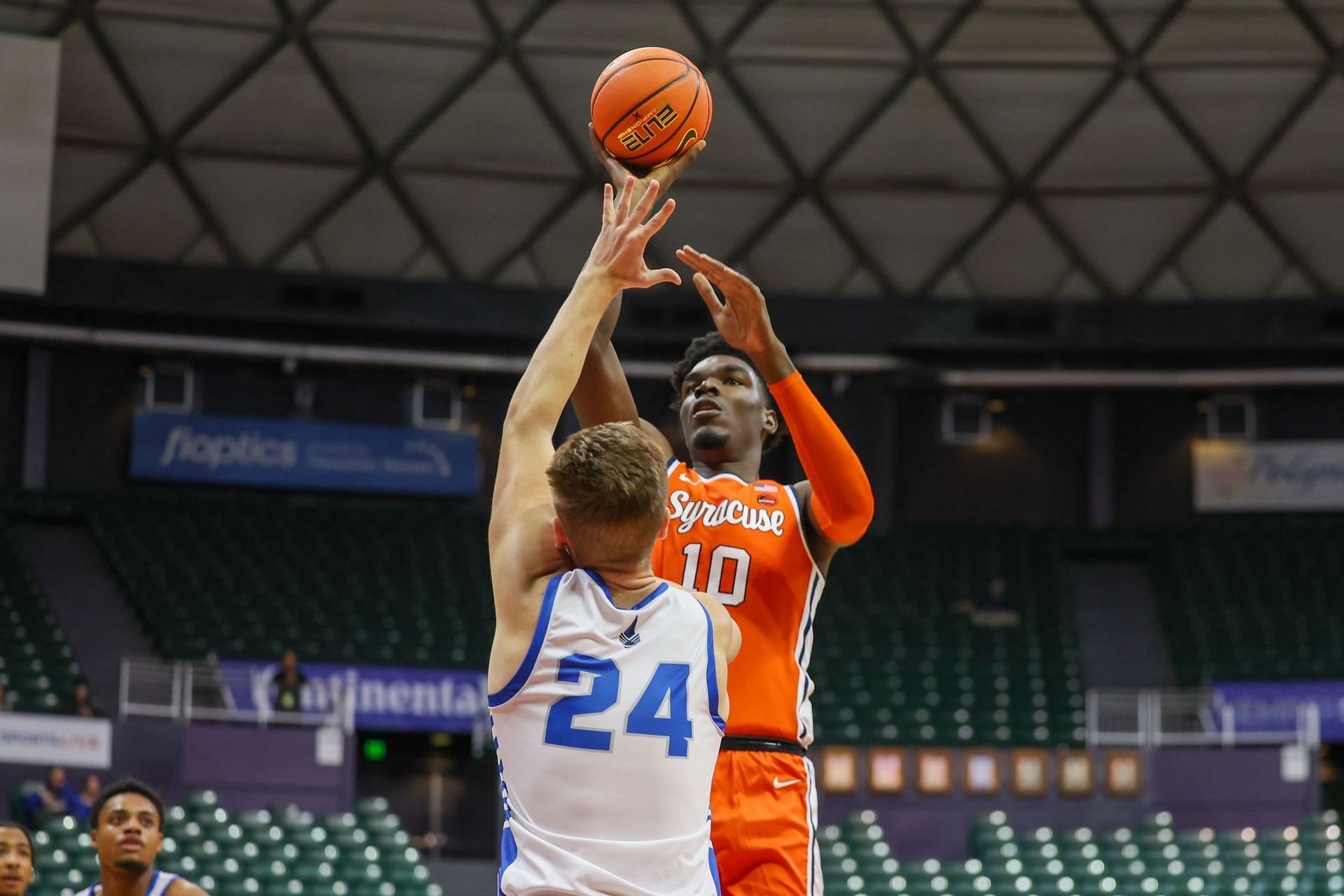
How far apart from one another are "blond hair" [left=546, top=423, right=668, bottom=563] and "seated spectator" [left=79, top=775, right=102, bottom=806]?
13.4m

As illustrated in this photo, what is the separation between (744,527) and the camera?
518 centimetres

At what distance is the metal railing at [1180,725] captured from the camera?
763 inches

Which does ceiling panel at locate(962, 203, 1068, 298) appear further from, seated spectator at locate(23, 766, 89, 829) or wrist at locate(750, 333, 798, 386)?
wrist at locate(750, 333, 798, 386)

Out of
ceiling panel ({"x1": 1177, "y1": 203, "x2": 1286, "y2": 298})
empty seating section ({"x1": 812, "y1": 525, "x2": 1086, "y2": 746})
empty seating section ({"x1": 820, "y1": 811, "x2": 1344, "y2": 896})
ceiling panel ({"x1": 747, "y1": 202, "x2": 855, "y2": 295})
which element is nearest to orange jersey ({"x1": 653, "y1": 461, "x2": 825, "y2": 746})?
empty seating section ({"x1": 820, "y1": 811, "x2": 1344, "y2": 896})

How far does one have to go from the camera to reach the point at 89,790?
53.6ft

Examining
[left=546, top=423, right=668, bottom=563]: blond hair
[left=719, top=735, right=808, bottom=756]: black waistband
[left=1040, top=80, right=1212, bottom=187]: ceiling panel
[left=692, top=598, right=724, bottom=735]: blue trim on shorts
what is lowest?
[left=719, top=735, right=808, bottom=756]: black waistband

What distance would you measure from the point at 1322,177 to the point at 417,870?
17271 mm

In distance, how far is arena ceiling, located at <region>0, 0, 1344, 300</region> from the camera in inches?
935

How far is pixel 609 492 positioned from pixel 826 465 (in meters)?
1.54

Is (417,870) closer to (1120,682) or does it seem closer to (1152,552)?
(1120,682)

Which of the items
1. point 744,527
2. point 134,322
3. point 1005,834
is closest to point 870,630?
point 1005,834

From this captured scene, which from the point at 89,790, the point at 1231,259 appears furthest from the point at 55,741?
the point at 1231,259

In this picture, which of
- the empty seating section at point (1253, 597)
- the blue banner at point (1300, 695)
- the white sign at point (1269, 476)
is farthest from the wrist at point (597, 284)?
the white sign at point (1269, 476)

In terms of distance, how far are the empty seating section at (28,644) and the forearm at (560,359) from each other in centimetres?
1538
